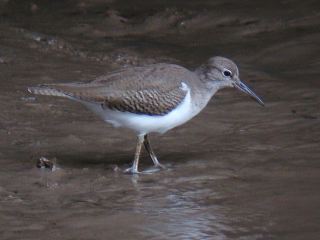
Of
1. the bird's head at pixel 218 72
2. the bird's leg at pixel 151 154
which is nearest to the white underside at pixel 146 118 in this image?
the bird's leg at pixel 151 154

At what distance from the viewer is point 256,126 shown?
1002 cm

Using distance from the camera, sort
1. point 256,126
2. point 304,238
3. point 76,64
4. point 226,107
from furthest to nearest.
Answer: point 76,64 < point 226,107 < point 256,126 < point 304,238

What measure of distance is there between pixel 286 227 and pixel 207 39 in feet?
23.1

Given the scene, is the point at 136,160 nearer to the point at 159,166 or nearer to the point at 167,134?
the point at 159,166

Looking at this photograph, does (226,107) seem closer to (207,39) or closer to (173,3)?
(207,39)

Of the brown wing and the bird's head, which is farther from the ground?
the bird's head

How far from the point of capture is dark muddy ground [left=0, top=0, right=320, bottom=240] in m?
7.25

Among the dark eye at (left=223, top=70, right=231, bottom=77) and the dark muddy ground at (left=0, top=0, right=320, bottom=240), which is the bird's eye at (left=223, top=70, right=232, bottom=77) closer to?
the dark eye at (left=223, top=70, right=231, bottom=77)

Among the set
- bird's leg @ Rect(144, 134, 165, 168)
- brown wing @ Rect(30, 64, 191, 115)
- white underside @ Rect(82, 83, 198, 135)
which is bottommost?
bird's leg @ Rect(144, 134, 165, 168)

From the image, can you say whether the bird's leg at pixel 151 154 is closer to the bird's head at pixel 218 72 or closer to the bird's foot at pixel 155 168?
the bird's foot at pixel 155 168

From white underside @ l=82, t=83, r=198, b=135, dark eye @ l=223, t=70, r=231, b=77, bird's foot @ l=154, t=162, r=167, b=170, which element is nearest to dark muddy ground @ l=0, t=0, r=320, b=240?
bird's foot @ l=154, t=162, r=167, b=170

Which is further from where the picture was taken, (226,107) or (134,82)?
(226,107)

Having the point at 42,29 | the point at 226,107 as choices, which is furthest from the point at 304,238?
the point at 42,29

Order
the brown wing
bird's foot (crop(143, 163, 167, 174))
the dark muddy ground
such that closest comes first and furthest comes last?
1. the dark muddy ground
2. the brown wing
3. bird's foot (crop(143, 163, 167, 174))
